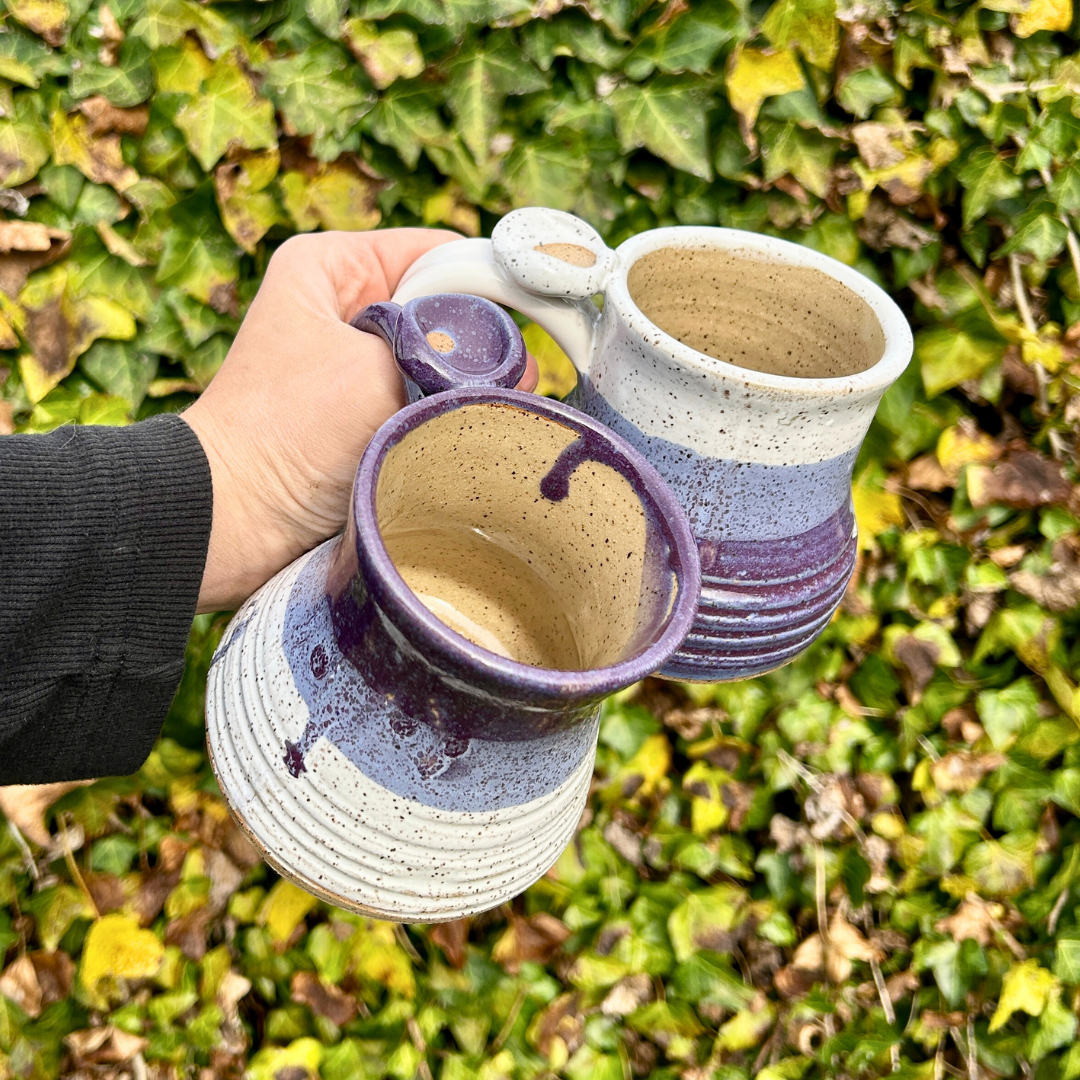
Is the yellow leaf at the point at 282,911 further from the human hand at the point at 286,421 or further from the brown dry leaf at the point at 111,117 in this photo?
the brown dry leaf at the point at 111,117

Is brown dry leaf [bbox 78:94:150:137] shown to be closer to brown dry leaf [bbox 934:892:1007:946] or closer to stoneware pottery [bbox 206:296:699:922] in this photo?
stoneware pottery [bbox 206:296:699:922]

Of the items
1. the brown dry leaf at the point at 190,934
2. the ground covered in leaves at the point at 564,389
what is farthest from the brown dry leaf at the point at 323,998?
the brown dry leaf at the point at 190,934

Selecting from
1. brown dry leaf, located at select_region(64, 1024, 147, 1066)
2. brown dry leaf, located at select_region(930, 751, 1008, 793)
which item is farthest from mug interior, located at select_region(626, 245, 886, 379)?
brown dry leaf, located at select_region(64, 1024, 147, 1066)

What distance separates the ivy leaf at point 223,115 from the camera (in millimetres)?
1191

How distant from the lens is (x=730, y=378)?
71cm

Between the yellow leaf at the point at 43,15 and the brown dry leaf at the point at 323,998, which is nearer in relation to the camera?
the yellow leaf at the point at 43,15

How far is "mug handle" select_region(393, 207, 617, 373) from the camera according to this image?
793 mm

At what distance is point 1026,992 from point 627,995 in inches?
20.2

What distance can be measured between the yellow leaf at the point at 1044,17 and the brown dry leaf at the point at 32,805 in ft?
5.03

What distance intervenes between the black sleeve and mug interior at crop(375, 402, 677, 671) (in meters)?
0.21

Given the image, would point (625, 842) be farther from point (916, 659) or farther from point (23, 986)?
point (23, 986)

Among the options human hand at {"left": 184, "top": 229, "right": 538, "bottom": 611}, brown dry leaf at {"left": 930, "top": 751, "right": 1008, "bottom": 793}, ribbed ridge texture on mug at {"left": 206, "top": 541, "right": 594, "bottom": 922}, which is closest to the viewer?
ribbed ridge texture on mug at {"left": 206, "top": 541, "right": 594, "bottom": 922}

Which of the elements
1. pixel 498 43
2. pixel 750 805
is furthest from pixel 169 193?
pixel 750 805

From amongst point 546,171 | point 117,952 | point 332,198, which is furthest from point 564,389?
point 117,952
